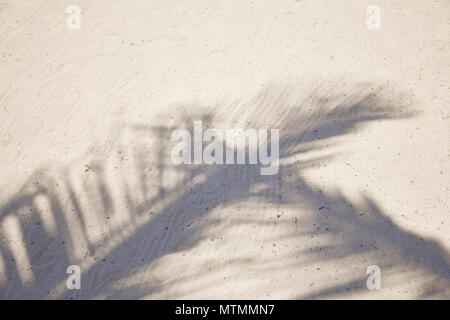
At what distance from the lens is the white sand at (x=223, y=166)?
3.68 metres

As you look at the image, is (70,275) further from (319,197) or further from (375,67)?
(375,67)

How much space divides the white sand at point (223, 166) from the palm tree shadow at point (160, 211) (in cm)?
2

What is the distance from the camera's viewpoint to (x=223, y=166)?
4348 mm

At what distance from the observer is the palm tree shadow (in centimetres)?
365

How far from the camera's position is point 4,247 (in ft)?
12.5

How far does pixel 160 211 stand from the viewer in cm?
401

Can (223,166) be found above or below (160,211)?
above

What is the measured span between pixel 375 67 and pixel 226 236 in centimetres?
348

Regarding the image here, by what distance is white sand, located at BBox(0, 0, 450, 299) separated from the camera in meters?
3.68

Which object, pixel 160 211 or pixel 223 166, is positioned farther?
pixel 223 166

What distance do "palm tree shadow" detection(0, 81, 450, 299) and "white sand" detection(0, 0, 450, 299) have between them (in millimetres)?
16

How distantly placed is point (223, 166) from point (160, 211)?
0.97 meters
